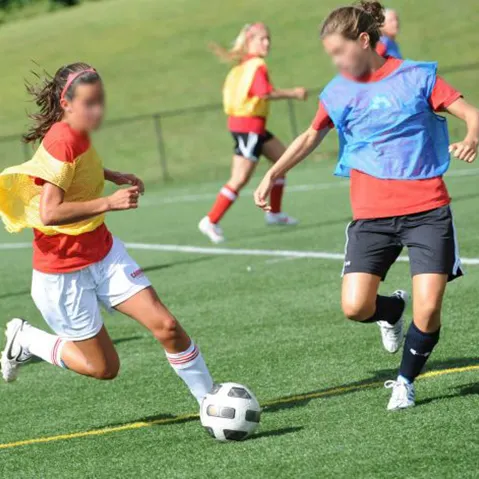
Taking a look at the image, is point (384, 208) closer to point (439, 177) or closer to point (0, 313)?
point (439, 177)

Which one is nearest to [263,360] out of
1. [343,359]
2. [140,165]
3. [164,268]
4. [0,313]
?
[343,359]

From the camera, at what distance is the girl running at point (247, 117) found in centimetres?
1383

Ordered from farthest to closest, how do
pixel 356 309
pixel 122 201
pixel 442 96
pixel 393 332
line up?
pixel 393 332 < pixel 356 309 < pixel 442 96 < pixel 122 201

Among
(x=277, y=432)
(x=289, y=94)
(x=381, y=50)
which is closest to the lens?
(x=277, y=432)

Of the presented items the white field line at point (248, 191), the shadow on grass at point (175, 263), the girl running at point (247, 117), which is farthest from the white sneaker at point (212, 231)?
the white field line at point (248, 191)

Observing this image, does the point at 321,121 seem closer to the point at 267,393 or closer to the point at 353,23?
the point at 353,23

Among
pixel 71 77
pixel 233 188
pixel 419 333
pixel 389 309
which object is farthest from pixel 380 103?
pixel 233 188

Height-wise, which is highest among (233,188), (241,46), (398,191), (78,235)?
(398,191)

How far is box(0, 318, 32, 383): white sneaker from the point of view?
7.11m

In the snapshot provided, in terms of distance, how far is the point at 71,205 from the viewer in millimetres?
5820

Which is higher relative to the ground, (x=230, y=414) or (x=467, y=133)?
(x=467, y=133)

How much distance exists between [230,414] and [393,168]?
1498 mm

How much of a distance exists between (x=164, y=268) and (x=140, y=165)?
21527mm

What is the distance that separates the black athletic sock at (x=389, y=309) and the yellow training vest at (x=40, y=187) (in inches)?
63.4
